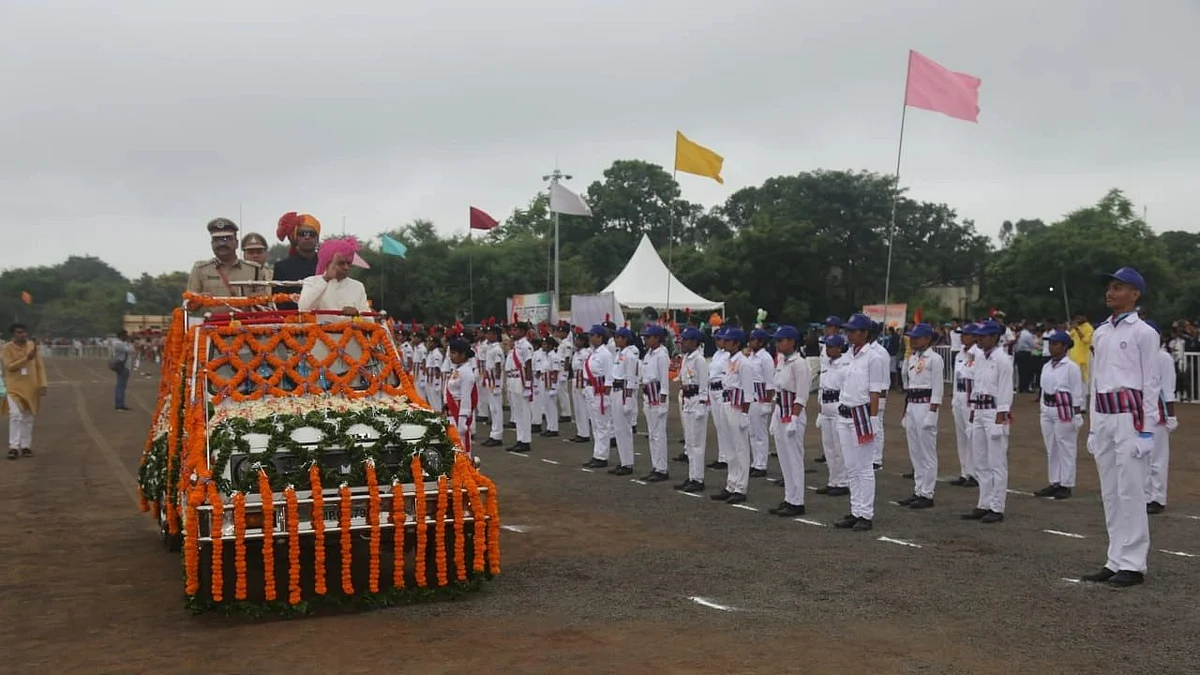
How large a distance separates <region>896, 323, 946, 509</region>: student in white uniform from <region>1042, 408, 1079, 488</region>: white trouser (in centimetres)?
149

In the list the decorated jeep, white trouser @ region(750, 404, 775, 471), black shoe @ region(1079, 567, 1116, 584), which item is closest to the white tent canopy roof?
white trouser @ region(750, 404, 775, 471)

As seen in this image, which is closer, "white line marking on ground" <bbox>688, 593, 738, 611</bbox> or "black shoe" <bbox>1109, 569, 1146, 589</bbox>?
"white line marking on ground" <bbox>688, 593, 738, 611</bbox>


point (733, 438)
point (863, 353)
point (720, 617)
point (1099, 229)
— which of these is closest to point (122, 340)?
point (733, 438)

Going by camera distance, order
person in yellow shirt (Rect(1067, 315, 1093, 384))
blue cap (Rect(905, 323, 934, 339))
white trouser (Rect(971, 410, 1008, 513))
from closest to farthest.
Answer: white trouser (Rect(971, 410, 1008, 513))
blue cap (Rect(905, 323, 934, 339))
person in yellow shirt (Rect(1067, 315, 1093, 384))

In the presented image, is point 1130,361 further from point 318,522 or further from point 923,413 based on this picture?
point 318,522

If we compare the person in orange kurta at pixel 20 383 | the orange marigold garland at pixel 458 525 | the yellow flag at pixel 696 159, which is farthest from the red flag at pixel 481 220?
the orange marigold garland at pixel 458 525

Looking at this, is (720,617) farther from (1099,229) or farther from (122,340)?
(1099,229)

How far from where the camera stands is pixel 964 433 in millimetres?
12570

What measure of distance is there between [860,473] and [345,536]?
5.17 m

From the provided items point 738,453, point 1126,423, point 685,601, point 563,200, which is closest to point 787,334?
point 738,453

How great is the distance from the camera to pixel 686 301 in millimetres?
36969

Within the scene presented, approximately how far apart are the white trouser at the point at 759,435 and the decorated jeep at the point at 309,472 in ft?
17.8

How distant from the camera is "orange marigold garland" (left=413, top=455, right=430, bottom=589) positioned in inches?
273

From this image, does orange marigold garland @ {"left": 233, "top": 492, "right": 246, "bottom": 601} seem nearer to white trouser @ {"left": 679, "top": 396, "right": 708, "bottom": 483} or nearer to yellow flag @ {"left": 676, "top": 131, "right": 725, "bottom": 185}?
white trouser @ {"left": 679, "top": 396, "right": 708, "bottom": 483}
